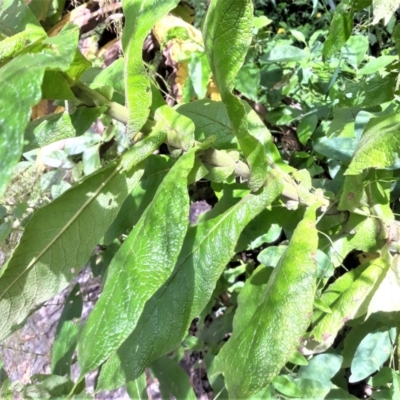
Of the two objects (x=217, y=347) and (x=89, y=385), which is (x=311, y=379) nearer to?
(x=217, y=347)

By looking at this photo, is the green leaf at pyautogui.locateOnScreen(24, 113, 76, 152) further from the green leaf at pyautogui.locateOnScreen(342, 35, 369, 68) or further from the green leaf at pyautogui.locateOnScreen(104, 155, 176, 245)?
the green leaf at pyautogui.locateOnScreen(342, 35, 369, 68)

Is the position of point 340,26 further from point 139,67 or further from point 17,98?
point 17,98

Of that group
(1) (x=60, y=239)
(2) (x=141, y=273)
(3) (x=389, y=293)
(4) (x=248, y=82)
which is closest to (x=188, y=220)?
(2) (x=141, y=273)

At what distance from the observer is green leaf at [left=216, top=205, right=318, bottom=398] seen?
47 centimetres

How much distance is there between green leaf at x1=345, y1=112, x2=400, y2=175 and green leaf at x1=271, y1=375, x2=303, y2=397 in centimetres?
50

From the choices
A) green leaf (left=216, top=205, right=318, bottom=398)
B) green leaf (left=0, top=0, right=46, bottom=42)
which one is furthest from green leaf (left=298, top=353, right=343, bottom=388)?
green leaf (left=0, top=0, right=46, bottom=42)

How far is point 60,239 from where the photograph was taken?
564 millimetres

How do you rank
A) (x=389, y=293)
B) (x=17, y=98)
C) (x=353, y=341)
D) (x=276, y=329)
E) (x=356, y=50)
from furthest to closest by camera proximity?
(x=356, y=50) → (x=353, y=341) → (x=389, y=293) → (x=276, y=329) → (x=17, y=98)

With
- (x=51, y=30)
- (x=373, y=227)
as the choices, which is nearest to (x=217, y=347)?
(x=373, y=227)

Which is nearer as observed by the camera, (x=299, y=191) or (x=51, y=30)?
(x=299, y=191)

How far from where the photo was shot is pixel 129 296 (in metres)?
0.48

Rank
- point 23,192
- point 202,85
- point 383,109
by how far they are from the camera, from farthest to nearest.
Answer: point 23,192 < point 202,85 < point 383,109

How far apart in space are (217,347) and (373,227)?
2.08 feet

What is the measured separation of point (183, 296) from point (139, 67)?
1.00 ft
